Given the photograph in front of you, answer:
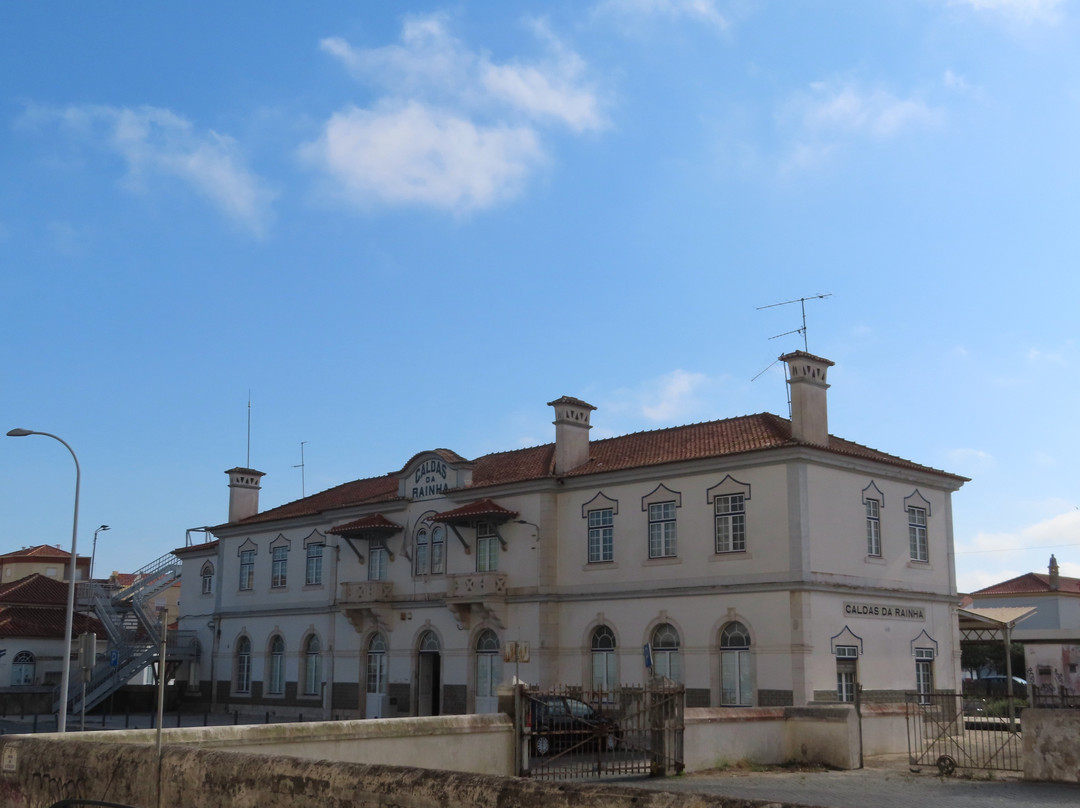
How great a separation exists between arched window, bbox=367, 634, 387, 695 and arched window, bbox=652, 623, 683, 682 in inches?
456

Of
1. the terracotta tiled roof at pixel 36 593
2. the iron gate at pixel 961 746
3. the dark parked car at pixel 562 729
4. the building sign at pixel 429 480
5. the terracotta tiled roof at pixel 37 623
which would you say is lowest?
the iron gate at pixel 961 746

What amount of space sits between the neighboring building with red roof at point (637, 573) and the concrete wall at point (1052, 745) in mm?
8122

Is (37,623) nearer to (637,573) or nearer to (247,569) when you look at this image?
(247,569)

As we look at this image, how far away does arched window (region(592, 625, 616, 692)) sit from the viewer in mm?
32188

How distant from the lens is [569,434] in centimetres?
3547

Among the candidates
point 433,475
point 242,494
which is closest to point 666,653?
point 433,475

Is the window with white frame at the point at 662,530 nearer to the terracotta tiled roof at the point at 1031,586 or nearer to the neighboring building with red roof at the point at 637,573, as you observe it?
the neighboring building with red roof at the point at 637,573

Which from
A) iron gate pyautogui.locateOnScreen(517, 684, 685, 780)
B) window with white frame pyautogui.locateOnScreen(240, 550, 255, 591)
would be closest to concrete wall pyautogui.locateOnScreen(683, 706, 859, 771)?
iron gate pyautogui.locateOnScreen(517, 684, 685, 780)

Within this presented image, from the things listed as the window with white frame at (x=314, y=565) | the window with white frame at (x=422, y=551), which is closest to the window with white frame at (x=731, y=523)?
the window with white frame at (x=422, y=551)

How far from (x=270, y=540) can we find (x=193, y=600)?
713cm

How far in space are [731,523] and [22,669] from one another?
3836 centimetres

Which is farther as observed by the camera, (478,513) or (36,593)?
(36,593)

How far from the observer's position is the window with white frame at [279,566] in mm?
44125

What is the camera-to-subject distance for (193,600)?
4959 cm
